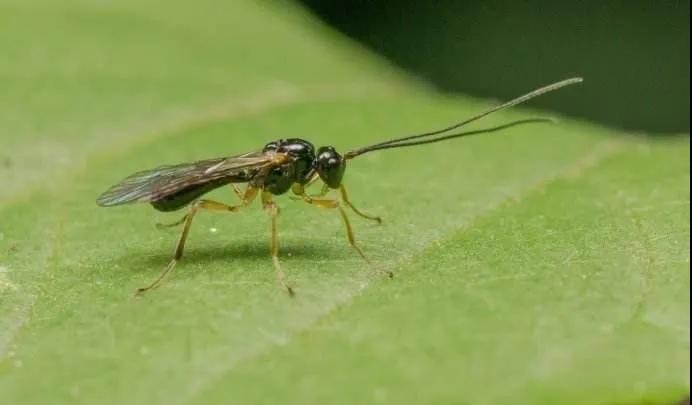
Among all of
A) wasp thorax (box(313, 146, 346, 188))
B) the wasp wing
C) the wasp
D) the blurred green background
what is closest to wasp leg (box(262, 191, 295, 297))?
the wasp

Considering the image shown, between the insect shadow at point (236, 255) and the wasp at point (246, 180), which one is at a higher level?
the wasp at point (246, 180)

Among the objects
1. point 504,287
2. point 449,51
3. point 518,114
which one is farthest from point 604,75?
point 504,287

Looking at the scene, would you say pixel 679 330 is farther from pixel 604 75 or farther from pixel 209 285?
pixel 604 75

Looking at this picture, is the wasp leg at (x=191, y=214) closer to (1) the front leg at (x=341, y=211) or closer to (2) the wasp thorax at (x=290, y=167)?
(2) the wasp thorax at (x=290, y=167)

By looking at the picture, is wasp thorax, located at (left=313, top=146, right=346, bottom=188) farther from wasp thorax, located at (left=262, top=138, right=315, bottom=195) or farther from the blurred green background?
the blurred green background

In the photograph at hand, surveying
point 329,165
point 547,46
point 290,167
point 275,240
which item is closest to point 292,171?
point 290,167

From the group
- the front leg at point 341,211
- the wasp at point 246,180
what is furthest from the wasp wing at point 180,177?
the front leg at point 341,211
